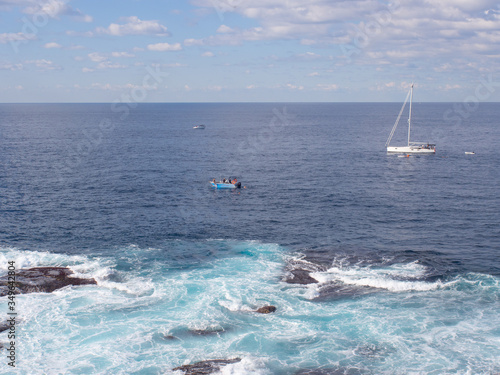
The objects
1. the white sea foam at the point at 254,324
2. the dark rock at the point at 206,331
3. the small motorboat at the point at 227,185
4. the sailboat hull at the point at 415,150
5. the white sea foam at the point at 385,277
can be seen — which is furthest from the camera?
the sailboat hull at the point at 415,150

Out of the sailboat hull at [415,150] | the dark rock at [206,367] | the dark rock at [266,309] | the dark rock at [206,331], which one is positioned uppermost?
the sailboat hull at [415,150]

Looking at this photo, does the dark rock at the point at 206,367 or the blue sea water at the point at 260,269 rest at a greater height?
→ the blue sea water at the point at 260,269

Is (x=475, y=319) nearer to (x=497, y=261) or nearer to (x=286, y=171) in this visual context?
(x=497, y=261)

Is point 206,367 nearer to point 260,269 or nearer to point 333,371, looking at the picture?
point 333,371

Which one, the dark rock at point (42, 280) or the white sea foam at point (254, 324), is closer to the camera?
the white sea foam at point (254, 324)

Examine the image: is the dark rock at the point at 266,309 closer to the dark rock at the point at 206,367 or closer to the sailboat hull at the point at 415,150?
the dark rock at the point at 206,367

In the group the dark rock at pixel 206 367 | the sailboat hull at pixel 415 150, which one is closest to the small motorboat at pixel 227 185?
the dark rock at pixel 206 367

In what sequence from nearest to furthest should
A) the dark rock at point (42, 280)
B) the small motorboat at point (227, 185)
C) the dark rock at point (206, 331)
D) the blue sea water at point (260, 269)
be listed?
the blue sea water at point (260, 269) < the dark rock at point (206, 331) < the dark rock at point (42, 280) < the small motorboat at point (227, 185)

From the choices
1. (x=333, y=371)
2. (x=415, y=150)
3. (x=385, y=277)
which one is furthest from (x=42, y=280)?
(x=415, y=150)
